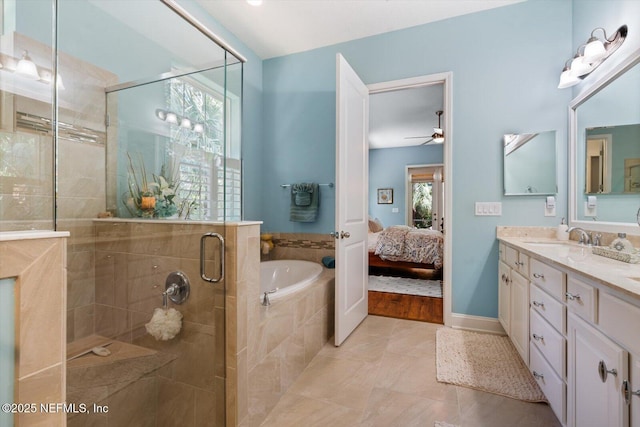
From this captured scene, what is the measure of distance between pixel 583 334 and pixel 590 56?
6.03 ft

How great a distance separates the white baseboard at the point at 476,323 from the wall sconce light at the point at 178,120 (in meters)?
2.59

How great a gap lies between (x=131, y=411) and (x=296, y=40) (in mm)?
3176

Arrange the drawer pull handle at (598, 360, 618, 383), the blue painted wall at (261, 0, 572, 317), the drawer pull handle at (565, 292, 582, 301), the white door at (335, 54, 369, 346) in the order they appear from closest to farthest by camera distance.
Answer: the drawer pull handle at (598, 360, 618, 383) → the drawer pull handle at (565, 292, 582, 301) → the white door at (335, 54, 369, 346) → the blue painted wall at (261, 0, 572, 317)

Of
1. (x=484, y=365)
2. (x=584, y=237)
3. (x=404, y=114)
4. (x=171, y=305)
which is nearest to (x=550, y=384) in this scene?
(x=484, y=365)

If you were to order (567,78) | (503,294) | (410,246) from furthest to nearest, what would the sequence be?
(410,246), (503,294), (567,78)

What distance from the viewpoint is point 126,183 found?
1.62 m

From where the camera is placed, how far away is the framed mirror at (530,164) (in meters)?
2.26

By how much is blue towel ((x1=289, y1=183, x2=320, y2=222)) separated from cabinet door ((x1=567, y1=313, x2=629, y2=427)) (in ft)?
7.05

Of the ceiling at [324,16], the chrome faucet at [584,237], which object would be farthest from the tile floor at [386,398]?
the ceiling at [324,16]

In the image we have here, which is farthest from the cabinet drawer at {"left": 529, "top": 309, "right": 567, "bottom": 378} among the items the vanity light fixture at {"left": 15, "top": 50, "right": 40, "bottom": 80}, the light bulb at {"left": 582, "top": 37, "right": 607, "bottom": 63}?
the vanity light fixture at {"left": 15, "top": 50, "right": 40, "bottom": 80}

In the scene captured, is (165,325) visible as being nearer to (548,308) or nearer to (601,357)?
(601,357)

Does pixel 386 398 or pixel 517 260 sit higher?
pixel 517 260

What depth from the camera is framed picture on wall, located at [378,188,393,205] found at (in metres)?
7.11

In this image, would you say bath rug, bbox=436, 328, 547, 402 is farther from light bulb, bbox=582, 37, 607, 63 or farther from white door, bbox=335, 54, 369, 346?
light bulb, bbox=582, 37, 607, 63
